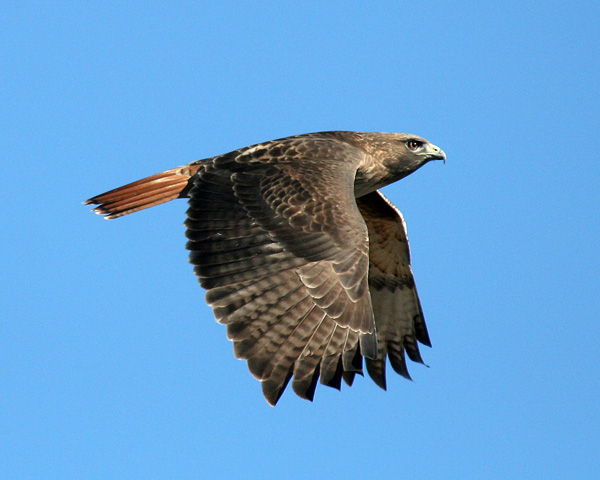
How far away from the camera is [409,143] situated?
1134cm

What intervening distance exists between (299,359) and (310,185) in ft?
5.60

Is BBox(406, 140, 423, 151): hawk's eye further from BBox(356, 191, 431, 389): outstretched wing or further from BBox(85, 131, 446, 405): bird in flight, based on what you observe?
BBox(85, 131, 446, 405): bird in flight

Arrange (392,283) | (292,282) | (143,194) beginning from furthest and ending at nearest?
(392,283)
(143,194)
(292,282)

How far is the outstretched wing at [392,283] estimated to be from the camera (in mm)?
11586

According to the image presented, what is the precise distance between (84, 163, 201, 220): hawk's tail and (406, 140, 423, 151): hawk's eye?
2.49m

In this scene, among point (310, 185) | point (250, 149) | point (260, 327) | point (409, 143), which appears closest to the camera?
point (260, 327)

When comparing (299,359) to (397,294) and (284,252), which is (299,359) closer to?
(284,252)

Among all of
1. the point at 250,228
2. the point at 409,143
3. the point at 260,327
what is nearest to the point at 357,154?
the point at 409,143

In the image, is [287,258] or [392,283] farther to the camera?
[392,283]

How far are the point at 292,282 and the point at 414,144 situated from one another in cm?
334

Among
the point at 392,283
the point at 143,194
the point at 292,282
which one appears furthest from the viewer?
the point at 392,283

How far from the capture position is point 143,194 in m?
10.6

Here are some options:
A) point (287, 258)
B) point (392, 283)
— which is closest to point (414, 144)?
point (392, 283)

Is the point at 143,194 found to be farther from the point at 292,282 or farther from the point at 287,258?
the point at 292,282
